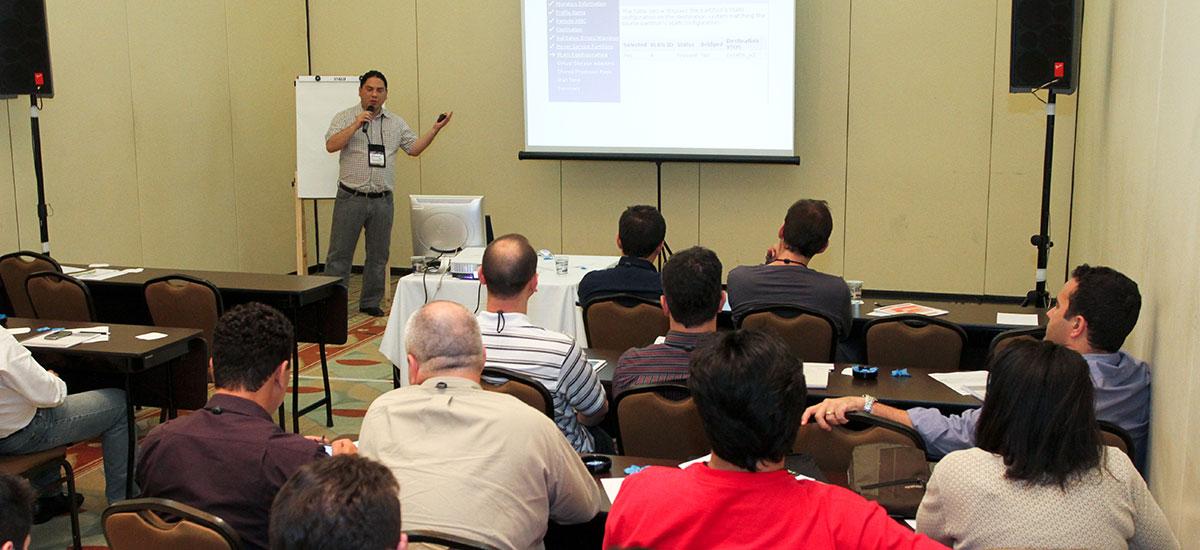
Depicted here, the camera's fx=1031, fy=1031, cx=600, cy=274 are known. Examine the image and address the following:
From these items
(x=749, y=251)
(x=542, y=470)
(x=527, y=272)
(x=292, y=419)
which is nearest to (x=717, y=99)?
(x=749, y=251)

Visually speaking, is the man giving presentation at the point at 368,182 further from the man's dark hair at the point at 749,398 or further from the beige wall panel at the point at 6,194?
the man's dark hair at the point at 749,398

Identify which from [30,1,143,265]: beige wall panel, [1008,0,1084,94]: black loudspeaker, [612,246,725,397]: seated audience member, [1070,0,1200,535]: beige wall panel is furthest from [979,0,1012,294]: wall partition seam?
[30,1,143,265]: beige wall panel

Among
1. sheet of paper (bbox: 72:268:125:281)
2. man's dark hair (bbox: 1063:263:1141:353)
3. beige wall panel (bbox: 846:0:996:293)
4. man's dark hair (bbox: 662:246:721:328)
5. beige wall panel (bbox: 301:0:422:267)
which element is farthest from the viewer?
beige wall panel (bbox: 301:0:422:267)

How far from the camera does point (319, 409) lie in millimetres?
5398

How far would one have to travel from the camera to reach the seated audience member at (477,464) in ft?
6.93

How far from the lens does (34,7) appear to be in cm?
602

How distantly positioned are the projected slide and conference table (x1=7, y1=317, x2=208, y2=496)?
447 centimetres


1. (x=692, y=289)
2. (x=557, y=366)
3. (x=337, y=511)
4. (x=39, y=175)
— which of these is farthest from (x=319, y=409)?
(x=337, y=511)

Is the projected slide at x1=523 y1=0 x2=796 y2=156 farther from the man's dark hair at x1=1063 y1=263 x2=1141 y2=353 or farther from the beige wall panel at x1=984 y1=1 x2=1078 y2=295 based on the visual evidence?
the man's dark hair at x1=1063 y1=263 x2=1141 y2=353

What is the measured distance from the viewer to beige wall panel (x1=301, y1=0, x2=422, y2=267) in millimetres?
8914

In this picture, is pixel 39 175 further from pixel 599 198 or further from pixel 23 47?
pixel 599 198

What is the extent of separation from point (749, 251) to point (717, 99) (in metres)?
1.30

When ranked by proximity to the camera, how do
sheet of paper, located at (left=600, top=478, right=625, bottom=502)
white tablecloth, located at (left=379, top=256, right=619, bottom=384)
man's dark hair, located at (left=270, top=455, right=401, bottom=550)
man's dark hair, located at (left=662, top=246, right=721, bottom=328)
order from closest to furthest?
man's dark hair, located at (left=270, top=455, right=401, bottom=550) → sheet of paper, located at (left=600, top=478, right=625, bottom=502) → man's dark hair, located at (left=662, top=246, right=721, bottom=328) → white tablecloth, located at (left=379, top=256, right=619, bottom=384)

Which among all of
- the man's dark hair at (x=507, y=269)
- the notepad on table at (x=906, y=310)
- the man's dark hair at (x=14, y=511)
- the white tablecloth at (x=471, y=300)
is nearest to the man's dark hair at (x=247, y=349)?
the man's dark hair at (x=14, y=511)
